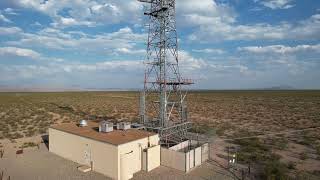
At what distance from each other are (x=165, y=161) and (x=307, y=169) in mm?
9101

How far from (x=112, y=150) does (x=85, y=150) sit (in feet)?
9.53

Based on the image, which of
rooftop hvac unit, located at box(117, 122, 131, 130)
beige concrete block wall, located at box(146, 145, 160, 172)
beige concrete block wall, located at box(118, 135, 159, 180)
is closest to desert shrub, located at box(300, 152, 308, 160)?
beige concrete block wall, located at box(146, 145, 160, 172)

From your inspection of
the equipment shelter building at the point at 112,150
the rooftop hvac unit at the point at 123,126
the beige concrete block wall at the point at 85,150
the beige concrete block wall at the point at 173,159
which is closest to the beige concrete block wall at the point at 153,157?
the equipment shelter building at the point at 112,150

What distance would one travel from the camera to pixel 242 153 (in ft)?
70.6

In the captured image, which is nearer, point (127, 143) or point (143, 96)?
point (127, 143)

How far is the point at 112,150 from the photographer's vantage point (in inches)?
619

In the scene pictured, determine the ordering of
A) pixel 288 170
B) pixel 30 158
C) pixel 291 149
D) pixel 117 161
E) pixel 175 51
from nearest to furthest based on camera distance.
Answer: pixel 117 161 < pixel 288 170 < pixel 30 158 < pixel 175 51 < pixel 291 149

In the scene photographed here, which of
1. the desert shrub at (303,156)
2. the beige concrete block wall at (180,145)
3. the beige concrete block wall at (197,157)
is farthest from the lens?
the desert shrub at (303,156)

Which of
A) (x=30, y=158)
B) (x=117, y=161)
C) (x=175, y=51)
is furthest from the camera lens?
(x=175, y=51)

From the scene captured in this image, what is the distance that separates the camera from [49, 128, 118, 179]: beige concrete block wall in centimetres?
1584

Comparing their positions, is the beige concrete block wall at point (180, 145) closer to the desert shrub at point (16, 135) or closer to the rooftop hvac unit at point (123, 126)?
the rooftop hvac unit at point (123, 126)

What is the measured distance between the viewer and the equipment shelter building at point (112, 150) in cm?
1568

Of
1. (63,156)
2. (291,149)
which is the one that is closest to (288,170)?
(291,149)

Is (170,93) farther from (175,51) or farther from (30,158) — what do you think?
(30,158)
